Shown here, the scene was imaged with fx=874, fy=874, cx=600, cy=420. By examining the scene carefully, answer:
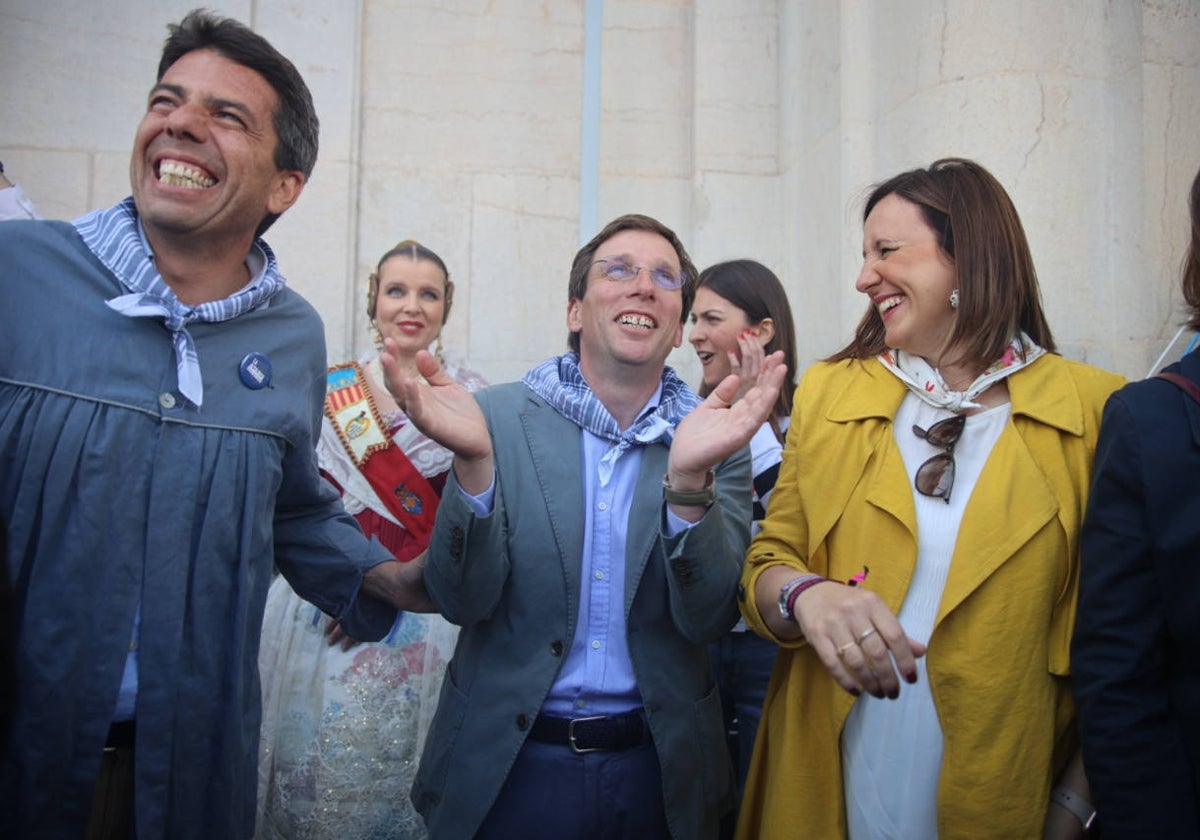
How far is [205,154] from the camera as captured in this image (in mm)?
1797

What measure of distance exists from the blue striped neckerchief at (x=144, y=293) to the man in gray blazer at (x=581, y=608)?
1.25 ft

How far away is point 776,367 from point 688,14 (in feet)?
13.1

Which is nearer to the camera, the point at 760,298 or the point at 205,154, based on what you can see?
the point at 205,154

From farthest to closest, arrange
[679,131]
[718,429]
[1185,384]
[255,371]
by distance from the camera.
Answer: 1. [679,131]
2. [718,429]
3. [255,371]
4. [1185,384]

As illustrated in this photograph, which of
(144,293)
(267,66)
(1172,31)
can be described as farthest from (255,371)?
(1172,31)

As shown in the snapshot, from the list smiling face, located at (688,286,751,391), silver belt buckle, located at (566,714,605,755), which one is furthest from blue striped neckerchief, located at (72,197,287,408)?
smiling face, located at (688,286,751,391)

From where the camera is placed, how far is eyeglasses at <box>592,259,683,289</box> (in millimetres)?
2411

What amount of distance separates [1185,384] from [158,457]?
75.4 inches

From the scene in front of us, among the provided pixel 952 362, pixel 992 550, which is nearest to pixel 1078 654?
pixel 992 550

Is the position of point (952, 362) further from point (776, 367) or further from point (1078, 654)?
point (1078, 654)

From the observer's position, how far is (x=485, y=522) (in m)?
1.90

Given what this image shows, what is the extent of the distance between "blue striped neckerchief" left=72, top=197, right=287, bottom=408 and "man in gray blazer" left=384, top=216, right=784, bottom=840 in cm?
38

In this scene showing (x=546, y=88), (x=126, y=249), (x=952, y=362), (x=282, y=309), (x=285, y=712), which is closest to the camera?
(x=126, y=249)

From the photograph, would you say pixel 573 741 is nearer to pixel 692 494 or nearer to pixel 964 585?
pixel 692 494
